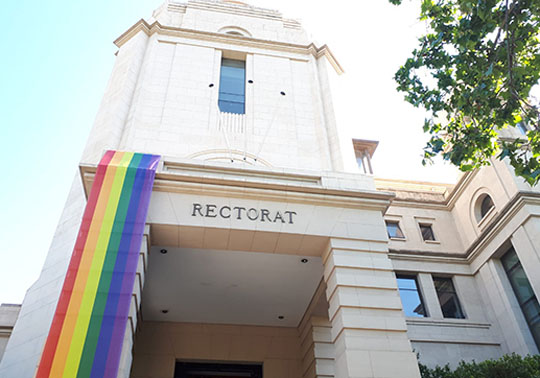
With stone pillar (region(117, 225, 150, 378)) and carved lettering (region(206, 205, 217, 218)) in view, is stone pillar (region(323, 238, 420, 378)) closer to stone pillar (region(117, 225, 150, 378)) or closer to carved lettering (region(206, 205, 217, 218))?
carved lettering (region(206, 205, 217, 218))

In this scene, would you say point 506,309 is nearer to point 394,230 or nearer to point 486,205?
point 486,205

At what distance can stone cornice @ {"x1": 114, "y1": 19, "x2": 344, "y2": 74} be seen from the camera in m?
21.5

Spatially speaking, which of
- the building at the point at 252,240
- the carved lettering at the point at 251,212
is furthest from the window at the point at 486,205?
the carved lettering at the point at 251,212

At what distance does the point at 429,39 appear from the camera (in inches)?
479

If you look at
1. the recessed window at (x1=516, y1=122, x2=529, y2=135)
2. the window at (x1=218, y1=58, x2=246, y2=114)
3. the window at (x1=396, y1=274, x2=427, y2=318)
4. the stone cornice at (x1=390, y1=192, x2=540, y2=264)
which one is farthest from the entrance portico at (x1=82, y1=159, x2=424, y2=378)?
the recessed window at (x1=516, y1=122, x2=529, y2=135)

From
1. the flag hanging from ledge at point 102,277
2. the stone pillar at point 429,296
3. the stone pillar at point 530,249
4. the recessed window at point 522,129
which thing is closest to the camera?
the flag hanging from ledge at point 102,277

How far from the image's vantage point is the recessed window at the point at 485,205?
68.3 ft

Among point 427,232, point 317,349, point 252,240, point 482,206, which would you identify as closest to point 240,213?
point 252,240

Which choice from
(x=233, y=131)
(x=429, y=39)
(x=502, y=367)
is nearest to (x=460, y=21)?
(x=429, y=39)

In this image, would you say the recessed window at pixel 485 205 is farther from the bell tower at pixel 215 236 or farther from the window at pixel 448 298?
the bell tower at pixel 215 236

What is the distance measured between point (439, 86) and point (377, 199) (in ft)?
12.2

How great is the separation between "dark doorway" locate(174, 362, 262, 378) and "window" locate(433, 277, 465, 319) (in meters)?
9.29

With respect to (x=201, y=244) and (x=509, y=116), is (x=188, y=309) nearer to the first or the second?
(x=201, y=244)

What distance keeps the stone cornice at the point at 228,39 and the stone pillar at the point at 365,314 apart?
490 inches
